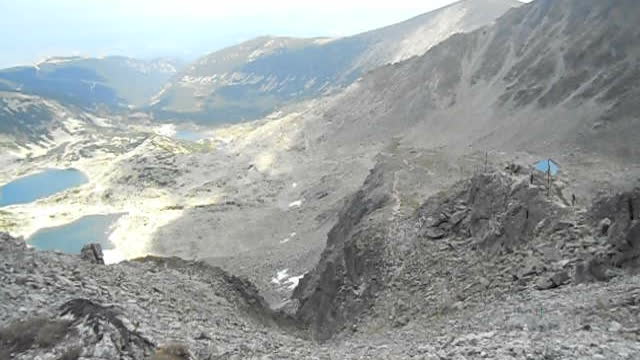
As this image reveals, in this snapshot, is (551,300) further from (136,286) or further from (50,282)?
(50,282)

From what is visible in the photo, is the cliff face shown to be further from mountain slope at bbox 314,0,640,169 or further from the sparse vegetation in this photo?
mountain slope at bbox 314,0,640,169

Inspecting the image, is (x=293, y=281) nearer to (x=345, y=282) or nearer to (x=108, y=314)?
(x=345, y=282)

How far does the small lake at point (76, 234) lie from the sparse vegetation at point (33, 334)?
11794cm

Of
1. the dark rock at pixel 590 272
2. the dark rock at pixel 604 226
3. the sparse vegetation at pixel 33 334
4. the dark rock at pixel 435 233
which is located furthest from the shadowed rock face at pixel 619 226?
the sparse vegetation at pixel 33 334

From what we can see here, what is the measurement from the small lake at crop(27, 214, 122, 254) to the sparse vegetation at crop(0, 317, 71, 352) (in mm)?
117943

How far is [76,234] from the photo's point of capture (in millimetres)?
147250

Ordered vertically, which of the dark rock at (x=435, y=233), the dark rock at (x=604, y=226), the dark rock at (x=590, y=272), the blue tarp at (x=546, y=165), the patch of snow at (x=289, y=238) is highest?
the dark rock at (x=604, y=226)

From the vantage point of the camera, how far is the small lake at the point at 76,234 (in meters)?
139

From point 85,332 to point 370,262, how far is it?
30812 millimetres

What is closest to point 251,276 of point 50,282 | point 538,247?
point 538,247

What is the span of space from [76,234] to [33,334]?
138m

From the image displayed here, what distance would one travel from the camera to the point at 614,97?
92.7 meters

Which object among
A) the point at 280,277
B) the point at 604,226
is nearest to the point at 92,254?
the point at 604,226

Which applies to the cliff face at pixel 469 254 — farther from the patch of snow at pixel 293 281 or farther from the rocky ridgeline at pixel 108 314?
the patch of snow at pixel 293 281
